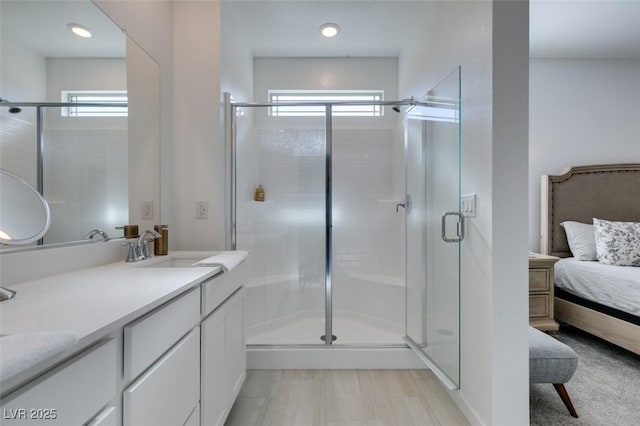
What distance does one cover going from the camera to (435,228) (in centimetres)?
192

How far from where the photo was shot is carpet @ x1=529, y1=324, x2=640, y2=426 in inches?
62.6

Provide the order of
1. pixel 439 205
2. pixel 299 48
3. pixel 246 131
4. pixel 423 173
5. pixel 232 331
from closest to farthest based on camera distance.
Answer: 1. pixel 232 331
2. pixel 439 205
3. pixel 423 173
4. pixel 246 131
5. pixel 299 48

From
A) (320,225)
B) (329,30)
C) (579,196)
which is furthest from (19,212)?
(579,196)

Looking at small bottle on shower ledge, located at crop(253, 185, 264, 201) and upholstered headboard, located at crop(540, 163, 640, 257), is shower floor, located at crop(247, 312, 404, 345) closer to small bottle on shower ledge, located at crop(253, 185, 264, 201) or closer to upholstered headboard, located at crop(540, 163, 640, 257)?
small bottle on shower ledge, located at crop(253, 185, 264, 201)

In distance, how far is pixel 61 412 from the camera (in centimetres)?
54

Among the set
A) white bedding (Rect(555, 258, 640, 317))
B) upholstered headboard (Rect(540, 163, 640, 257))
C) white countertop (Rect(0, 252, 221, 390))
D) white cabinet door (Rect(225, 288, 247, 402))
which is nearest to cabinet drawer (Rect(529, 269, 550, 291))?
white bedding (Rect(555, 258, 640, 317))

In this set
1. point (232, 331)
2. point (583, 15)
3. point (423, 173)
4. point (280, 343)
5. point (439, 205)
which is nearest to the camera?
point (232, 331)

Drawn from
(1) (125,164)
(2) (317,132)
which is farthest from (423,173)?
(1) (125,164)

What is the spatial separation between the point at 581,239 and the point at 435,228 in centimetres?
206

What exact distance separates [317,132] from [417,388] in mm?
2206

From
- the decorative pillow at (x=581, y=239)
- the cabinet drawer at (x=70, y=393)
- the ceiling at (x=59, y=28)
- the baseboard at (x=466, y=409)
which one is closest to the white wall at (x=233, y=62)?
the ceiling at (x=59, y=28)

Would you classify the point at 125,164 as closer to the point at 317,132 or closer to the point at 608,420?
the point at 317,132

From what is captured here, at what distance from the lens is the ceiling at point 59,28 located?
102 cm

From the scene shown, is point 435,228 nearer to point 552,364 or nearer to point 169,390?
point 552,364
